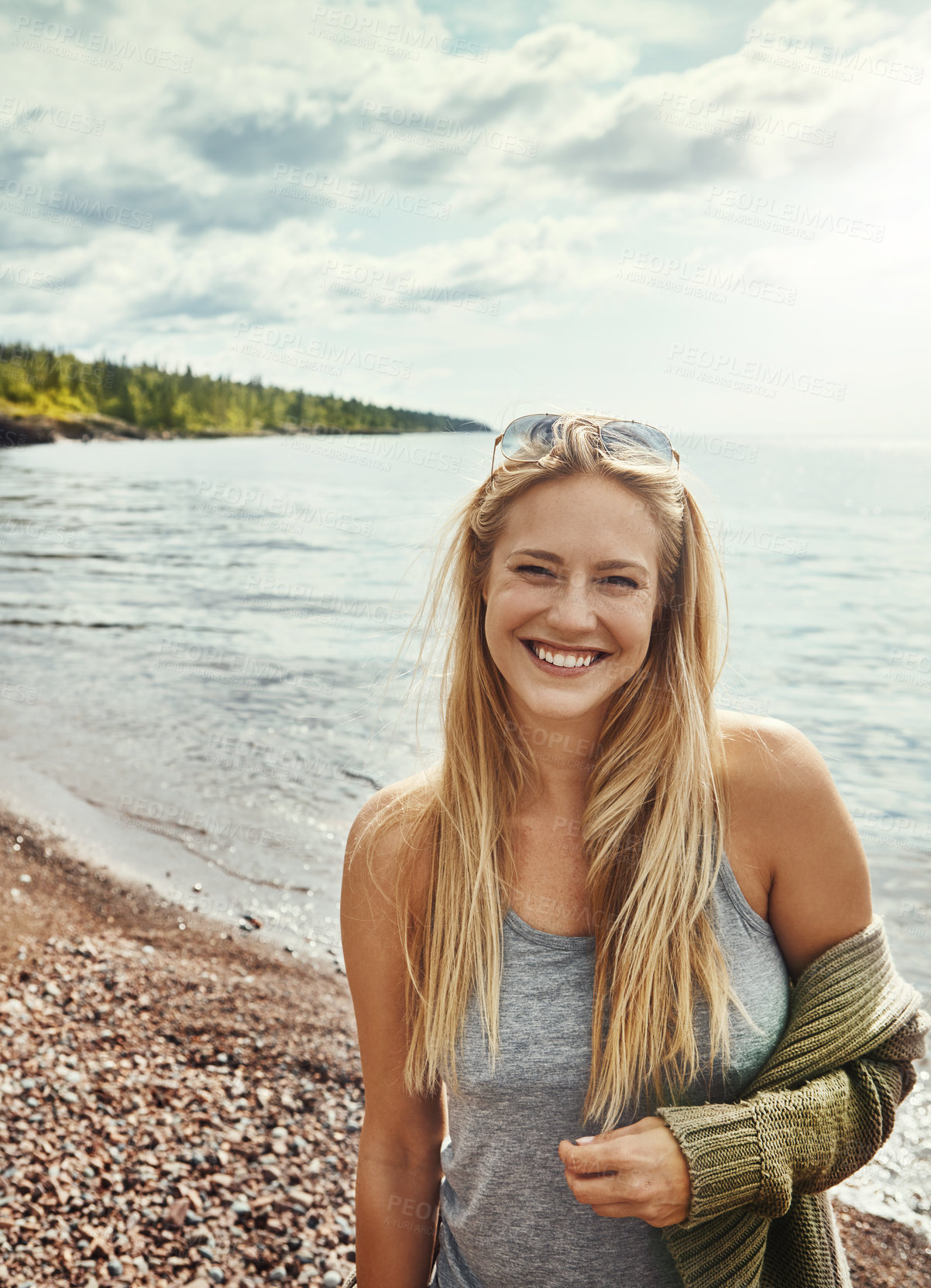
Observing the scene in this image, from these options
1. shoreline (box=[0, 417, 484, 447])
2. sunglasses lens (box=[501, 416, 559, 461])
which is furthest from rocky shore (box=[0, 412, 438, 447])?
sunglasses lens (box=[501, 416, 559, 461])

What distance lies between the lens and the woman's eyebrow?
2258 mm

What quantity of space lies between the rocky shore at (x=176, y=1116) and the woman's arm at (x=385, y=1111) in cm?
135

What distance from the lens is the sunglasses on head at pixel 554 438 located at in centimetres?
233

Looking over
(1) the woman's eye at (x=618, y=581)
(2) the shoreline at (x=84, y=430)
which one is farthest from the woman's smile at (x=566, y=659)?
(2) the shoreline at (x=84, y=430)

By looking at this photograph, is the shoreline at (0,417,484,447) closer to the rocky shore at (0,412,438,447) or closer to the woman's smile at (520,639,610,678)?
the rocky shore at (0,412,438,447)

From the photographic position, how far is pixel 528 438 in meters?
2.41

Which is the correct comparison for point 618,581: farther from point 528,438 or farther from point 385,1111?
point 385,1111

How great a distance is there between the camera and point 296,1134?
13.9ft

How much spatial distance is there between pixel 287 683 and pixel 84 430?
78.9 meters

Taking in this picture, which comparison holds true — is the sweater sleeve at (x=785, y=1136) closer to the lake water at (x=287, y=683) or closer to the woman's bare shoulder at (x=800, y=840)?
the woman's bare shoulder at (x=800, y=840)

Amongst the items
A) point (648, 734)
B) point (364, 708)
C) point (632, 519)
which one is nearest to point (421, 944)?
point (648, 734)

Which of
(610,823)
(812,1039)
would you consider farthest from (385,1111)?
(812,1039)

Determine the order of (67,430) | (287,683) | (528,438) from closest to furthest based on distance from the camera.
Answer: (528,438) → (287,683) → (67,430)

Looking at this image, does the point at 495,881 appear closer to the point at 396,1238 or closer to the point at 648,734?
the point at 648,734
